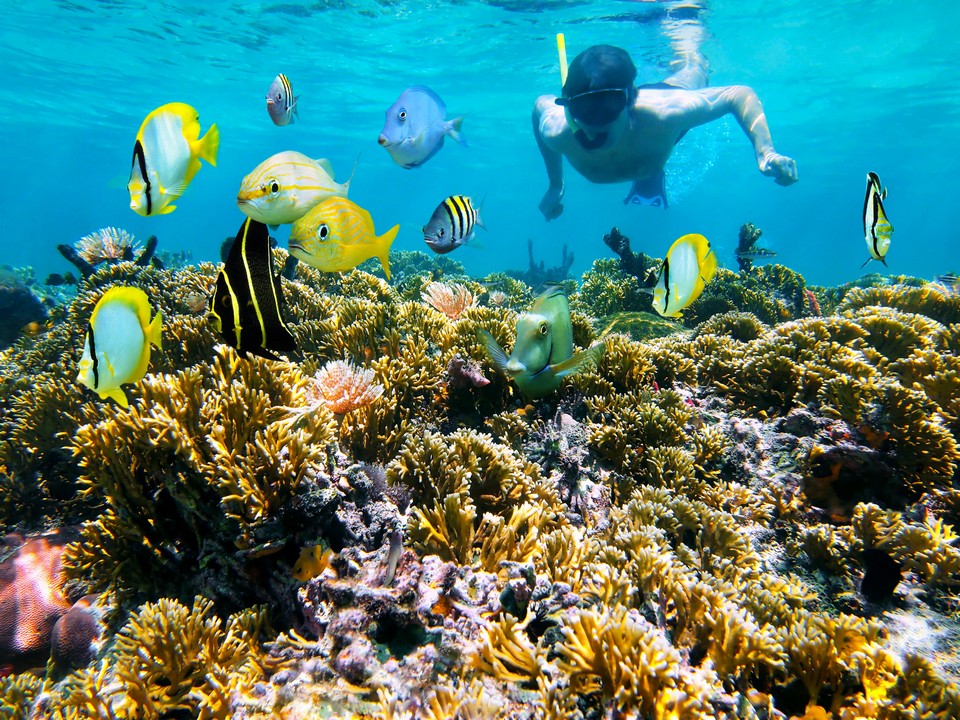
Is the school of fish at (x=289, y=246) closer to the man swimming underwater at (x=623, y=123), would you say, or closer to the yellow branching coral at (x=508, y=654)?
the yellow branching coral at (x=508, y=654)

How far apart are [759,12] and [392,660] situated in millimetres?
30678

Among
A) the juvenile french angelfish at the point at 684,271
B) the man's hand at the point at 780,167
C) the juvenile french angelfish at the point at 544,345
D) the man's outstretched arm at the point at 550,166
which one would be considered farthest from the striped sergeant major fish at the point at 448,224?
the man's outstretched arm at the point at 550,166

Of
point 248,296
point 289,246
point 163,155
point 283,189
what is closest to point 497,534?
point 248,296

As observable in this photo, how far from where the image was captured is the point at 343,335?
457 cm

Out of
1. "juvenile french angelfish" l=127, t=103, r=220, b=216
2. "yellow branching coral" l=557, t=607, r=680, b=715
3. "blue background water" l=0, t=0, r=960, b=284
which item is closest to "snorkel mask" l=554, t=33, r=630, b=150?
"blue background water" l=0, t=0, r=960, b=284

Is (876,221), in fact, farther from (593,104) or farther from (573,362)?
(593,104)

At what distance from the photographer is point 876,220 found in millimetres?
3611

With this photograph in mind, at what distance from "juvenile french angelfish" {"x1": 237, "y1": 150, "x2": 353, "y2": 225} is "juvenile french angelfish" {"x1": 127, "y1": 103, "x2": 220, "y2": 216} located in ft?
0.81

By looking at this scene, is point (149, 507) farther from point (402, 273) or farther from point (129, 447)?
point (402, 273)

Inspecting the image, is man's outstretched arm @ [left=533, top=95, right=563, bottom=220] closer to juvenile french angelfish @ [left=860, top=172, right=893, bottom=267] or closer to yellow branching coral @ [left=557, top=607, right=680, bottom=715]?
juvenile french angelfish @ [left=860, top=172, right=893, bottom=267]

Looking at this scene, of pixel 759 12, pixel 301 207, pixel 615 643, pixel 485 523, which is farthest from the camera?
pixel 759 12

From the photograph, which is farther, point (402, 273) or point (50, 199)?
point (50, 199)

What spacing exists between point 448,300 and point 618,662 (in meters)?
5.23

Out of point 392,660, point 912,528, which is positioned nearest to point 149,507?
point 392,660
